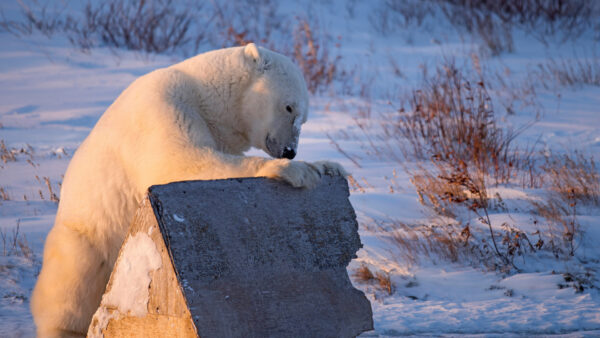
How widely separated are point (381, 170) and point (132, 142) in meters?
3.50

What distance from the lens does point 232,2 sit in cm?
1515

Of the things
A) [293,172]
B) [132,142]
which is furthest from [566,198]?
[132,142]

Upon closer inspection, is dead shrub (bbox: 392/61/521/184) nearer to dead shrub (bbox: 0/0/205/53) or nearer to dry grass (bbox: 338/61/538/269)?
dry grass (bbox: 338/61/538/269)

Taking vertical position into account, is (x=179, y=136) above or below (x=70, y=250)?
above

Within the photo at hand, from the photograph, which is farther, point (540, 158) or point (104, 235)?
point (540, 158)

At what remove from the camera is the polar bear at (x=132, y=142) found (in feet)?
8.01

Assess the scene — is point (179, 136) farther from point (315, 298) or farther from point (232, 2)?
point (232, 2)

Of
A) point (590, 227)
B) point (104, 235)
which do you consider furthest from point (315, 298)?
point (590, 227)

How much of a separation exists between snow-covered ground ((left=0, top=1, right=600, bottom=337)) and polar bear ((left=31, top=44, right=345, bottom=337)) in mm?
578

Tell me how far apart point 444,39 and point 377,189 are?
9.02 meters

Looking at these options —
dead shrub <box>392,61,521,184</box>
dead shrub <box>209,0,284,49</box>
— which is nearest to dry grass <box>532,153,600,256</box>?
dead shrub <box>392,61,521,184</box>

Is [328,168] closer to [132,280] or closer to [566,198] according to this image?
[132,280]

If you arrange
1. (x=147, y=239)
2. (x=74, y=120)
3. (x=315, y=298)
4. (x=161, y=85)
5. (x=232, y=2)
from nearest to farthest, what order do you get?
(x=147, y=239) < (x=315, y=298) < (x=161, y=85) < (x=74, y=120) < (x=232, y=2)

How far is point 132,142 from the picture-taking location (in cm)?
240
